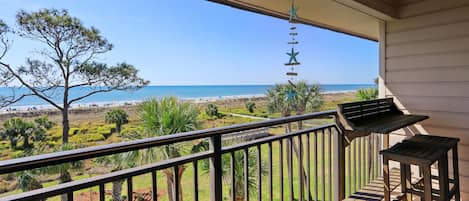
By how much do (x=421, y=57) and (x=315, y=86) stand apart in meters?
8.63

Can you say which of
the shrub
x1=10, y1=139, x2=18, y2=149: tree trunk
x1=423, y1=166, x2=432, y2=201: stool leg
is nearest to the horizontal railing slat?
x1=423, y1=166, x2=432, y2=201: stool leg

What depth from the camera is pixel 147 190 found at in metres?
7.19

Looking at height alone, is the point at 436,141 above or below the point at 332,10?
below

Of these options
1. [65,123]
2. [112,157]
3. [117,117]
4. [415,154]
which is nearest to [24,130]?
[65,123]

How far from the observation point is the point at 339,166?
2.19 metres

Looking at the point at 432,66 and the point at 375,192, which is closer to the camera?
the point at 375,192

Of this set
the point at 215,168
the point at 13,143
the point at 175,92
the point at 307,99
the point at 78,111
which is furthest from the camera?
the point at 175,92

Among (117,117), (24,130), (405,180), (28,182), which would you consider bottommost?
(28,182)

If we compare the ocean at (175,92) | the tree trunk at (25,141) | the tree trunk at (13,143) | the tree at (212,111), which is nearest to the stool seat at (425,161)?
the ocean at (175,92)

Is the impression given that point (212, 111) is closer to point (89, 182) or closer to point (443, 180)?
point (443, 180)

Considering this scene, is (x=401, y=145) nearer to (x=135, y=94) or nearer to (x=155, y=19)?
(x=135, y=94)

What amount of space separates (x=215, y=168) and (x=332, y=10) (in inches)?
89.1

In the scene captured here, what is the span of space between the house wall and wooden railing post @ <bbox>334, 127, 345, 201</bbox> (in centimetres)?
110

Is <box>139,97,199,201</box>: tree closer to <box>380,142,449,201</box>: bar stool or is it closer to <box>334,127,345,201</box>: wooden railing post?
<box>334,127,345,201</box>: wooden railing post
